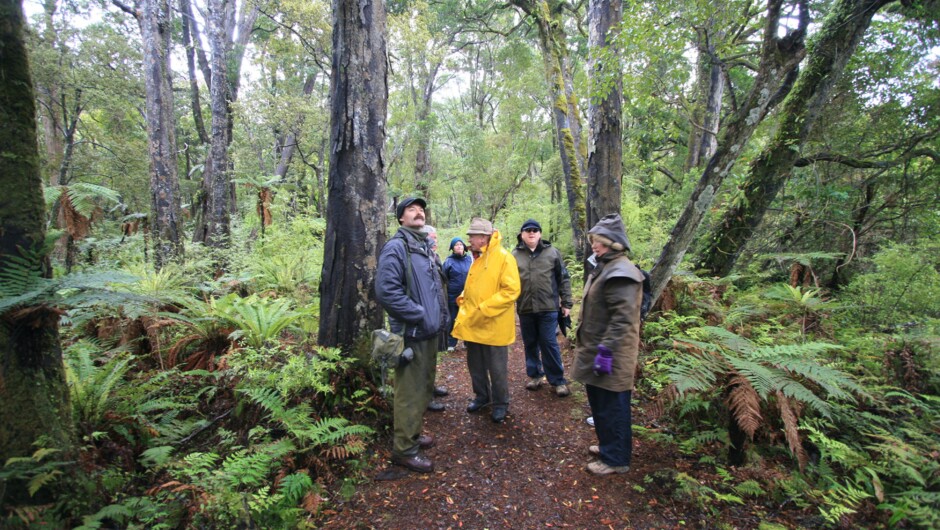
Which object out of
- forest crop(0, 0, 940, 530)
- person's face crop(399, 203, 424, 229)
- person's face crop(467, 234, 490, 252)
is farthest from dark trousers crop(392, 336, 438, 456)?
person's face crop(467, 234, 490, 252)

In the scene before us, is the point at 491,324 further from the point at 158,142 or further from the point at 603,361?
the point at 158,142

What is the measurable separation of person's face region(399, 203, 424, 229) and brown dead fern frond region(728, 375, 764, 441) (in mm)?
3166

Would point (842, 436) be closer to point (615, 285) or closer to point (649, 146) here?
point (615, 285)

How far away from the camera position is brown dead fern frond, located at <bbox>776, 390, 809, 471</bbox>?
2.95 meters

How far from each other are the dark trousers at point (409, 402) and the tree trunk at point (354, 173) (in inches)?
34.3

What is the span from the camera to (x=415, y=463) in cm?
351

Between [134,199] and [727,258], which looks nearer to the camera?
[727,258]

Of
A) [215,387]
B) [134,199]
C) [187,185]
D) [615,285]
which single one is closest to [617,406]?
[615,285]

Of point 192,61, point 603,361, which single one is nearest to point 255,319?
point 603,361

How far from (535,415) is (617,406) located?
4.70 ft

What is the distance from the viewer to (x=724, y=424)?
360cm

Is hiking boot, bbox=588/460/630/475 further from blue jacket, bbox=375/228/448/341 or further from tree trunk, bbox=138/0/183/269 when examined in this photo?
tree trunk, bbox=138/0/183/269

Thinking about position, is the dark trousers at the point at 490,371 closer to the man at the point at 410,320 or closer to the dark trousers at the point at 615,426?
the man at the point at 410,320

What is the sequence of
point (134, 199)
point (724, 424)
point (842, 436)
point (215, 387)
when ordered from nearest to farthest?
point (842, 436) < point (724, 424) < point (215, 387) < point (134, 199)
